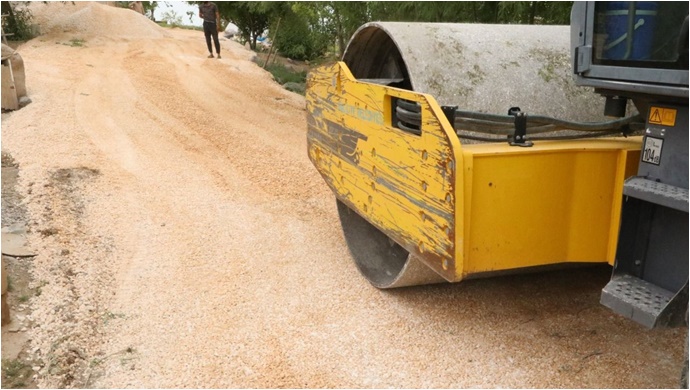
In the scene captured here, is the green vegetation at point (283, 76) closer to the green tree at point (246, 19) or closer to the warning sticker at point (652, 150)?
the green tree at point (246, 19)

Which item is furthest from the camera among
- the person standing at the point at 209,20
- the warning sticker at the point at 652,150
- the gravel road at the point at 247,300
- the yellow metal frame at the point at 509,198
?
the person standing at the point at 209,20

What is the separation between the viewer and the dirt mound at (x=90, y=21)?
18734 mm

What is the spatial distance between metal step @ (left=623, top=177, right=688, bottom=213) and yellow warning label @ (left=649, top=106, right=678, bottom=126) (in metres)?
0.22

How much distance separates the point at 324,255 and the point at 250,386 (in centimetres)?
166

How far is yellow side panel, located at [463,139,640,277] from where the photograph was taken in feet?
9.04

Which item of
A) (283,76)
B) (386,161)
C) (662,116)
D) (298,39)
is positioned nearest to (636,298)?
(662,116)

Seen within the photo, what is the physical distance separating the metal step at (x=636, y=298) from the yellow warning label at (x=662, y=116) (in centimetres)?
62

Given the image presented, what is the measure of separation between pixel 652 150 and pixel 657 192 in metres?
0.19

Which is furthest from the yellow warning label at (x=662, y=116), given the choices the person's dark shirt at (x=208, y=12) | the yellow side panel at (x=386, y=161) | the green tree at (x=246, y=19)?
the green tree at (x=246, y=19)

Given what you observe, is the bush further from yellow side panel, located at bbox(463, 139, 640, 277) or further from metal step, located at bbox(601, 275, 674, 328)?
metal step, located at bbox(601, 275, 674, 328)

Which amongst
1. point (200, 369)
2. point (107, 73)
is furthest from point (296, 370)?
point (107, 73)

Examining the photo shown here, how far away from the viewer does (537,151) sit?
9.10 feet

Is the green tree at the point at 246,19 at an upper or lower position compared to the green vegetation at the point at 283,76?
upper

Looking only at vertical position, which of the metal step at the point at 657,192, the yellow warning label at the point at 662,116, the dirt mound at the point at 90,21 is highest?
the yellow warning label at the point at 662,116
